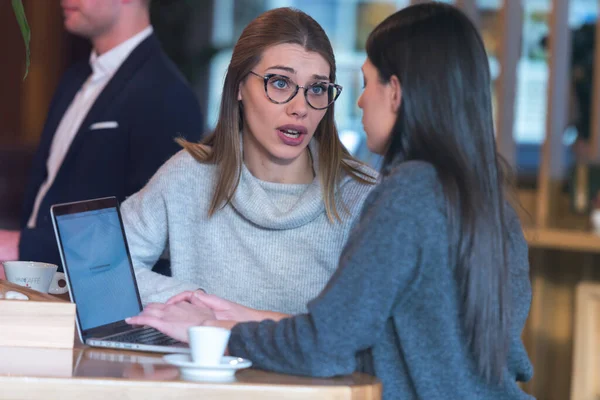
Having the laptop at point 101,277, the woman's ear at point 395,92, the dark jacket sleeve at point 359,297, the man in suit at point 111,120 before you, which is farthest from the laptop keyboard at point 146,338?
the man in suit at point 111,120

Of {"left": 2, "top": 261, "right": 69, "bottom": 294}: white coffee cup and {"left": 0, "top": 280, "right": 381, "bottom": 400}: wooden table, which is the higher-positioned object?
{"left": 2, "top": 261, "right": 69, "bottom": 294}: white coffee cup

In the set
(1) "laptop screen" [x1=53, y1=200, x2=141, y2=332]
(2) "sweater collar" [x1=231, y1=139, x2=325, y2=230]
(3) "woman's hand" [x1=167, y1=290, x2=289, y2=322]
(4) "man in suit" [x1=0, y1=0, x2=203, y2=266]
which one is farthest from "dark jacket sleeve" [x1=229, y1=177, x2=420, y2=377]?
(4) "man in suit" [x1=0, y1=0, x2=203, y2=266]

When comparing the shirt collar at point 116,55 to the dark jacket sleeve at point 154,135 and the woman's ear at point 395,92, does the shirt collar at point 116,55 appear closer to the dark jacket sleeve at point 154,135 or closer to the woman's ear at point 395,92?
the dark jacket sleeve at point 154,135

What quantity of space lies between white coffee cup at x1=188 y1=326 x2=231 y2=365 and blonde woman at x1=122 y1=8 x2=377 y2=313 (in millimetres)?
581

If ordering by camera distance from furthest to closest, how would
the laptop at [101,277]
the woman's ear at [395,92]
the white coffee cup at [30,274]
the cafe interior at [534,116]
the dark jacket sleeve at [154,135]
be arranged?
the cafe interior at [534,116], the dark jacket sleeve at [154,135], the white coffee cup at [30,274], the laptop at [101,277], the woman's ear at [395,92]

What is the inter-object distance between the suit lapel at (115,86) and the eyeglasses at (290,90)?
2.30ft

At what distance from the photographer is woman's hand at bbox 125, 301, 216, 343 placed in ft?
4.95

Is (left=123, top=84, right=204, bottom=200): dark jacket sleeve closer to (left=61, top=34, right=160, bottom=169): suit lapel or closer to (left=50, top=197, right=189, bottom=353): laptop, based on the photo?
(left=61, top=34, right=160, bottom=169): suit lapel

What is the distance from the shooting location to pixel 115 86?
8.17 ft

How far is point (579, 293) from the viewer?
3.83m

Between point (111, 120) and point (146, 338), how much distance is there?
39.5 inches

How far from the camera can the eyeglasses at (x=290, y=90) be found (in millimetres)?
1891

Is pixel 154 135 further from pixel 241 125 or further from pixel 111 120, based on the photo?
pixel 241 125

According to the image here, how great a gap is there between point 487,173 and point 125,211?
0.91 m
